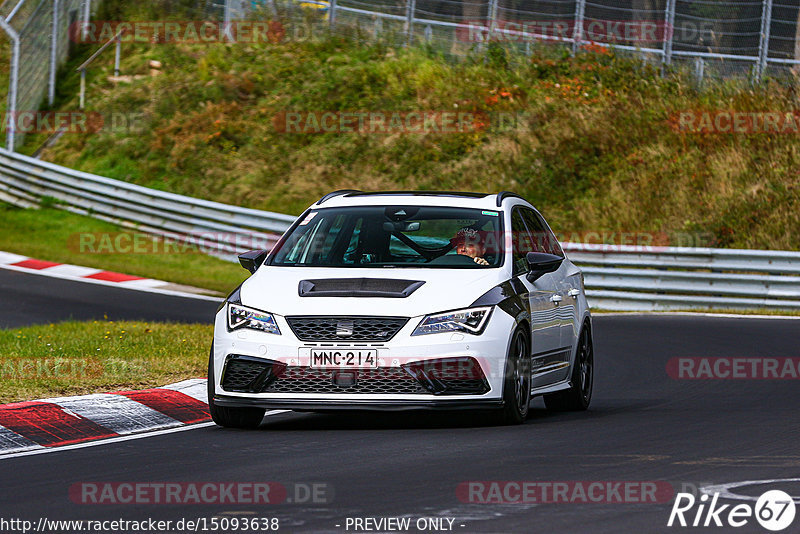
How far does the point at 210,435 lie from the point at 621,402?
3.83 metres

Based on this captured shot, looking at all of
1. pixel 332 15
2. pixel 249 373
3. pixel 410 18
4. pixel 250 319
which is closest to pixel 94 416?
pixel 249 373

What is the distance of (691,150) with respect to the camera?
29969 millimetres

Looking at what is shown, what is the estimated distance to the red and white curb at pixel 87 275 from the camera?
74.6 ft

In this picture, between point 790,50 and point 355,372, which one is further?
point 790,50

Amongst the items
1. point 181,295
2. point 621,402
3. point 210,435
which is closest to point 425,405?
point 210,435

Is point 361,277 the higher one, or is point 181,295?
point 361,277

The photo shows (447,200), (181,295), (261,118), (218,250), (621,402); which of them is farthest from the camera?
(261,118)

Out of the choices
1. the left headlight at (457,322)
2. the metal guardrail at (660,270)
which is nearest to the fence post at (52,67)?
the metal guardrail at (660,270)

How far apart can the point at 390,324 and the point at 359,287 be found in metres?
0.38

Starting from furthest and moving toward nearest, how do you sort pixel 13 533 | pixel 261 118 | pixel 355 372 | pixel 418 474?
pixel 261 118 < pixel 355 372 < pixel 418 474 < pixel 13 533

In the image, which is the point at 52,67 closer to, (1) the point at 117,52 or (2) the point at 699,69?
(1) the point at 117,52

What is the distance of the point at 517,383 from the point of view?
939 cm

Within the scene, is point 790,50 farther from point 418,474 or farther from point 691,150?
point 418,474

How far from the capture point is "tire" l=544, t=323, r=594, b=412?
35.9 ft
